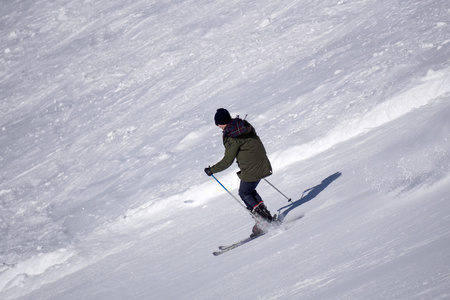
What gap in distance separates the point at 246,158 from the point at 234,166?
10.9 ft

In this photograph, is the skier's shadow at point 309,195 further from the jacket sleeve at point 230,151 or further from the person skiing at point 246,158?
the jacket sleeve at point 230,151

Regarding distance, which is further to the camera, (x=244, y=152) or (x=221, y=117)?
(x=244, y=152)

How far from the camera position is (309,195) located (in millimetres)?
6898

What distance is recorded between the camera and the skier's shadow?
6.76 meters

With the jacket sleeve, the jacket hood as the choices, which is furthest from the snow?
the jacket hood

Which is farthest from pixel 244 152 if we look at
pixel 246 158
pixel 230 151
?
pixel 230 151

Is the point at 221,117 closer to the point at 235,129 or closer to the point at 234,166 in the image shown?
the point at 235,129

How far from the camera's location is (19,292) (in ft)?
26.7

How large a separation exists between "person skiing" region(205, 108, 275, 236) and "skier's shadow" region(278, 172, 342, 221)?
19.8 inches

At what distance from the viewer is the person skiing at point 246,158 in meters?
5.80

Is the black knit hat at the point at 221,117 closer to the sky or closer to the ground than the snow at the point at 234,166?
closer to the sky

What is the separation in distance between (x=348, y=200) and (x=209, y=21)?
15.4 meters

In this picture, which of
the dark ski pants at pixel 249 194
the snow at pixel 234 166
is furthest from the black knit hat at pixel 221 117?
the snow at pixel 234 166

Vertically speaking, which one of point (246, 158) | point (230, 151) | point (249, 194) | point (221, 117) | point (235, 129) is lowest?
point (249, 194)
